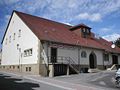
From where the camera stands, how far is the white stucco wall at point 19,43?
92.1 feet

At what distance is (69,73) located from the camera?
94.0 ft

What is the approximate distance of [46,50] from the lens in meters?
27.5

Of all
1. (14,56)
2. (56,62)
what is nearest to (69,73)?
(56,62)

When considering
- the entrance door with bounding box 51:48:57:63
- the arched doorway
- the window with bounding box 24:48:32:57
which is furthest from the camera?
the arched doorway

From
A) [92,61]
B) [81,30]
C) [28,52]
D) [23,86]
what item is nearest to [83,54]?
[92,61]

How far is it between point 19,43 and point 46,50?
6.73 meters

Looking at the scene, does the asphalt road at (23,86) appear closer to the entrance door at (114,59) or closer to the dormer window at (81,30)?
the dormer window at (81,30)

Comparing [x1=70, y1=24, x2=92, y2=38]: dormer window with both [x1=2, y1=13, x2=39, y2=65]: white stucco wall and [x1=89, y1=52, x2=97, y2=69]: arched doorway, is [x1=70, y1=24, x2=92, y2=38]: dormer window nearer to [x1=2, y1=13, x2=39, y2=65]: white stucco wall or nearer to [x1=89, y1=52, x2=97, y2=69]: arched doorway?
[x1=89, y1=52, x2=97, y2=69]: arched doorway

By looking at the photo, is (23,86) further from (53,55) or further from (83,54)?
(83,54)

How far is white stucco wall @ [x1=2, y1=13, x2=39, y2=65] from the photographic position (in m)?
28.1

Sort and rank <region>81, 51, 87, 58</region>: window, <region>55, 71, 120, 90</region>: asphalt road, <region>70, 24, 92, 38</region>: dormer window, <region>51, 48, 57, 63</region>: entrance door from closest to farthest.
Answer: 1. <region>55, 71, 120, 90</region>: asphalt road
2. <region>51, 48, 57, 63</region>: entrance door
3. <region>81, 51, 87, 58</region>: window
4. <region>70, 24, 92, 38</region>: dormer window

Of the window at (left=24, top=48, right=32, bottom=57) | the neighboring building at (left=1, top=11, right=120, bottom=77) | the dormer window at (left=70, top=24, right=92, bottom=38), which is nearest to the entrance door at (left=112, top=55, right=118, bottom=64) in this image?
the neighboring building at (left=1, top=11, right=120, bottom=77)

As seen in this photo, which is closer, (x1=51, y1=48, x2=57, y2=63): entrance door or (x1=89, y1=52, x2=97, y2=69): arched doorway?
(x1=51, y1=48, x2=57, y2=63): entrance door

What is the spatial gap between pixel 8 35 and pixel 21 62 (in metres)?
8.90
